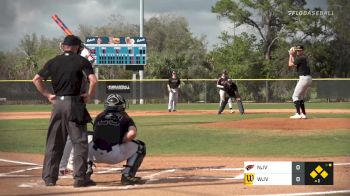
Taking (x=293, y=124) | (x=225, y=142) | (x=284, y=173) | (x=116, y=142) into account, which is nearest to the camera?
(x=284, y=173)

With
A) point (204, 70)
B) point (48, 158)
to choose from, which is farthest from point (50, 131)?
point (204, 70)

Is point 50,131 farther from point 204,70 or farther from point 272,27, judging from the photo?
point 204,70

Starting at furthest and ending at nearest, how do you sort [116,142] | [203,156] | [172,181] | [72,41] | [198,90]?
[198,90] → [203,156] → [172,181] → [116,142] → [72,41]

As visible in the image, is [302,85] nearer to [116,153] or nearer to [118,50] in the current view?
[116,153]

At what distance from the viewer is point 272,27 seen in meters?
27.8

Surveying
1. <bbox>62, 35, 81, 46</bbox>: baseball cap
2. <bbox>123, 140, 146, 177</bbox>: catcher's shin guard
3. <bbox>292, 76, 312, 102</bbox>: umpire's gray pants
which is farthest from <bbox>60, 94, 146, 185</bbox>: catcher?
<bbox>292, 76, 312, 102</bbox>: umpire's gray pants

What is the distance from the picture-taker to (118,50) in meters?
30.4

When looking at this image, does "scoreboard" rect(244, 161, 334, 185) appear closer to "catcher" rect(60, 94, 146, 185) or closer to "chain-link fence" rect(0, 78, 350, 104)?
"catcher" rect(60, 94, 146, 185)

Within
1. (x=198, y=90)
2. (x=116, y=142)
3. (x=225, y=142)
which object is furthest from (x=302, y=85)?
(x=198, y=90)

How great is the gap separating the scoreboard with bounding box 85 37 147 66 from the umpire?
23991 millimetres

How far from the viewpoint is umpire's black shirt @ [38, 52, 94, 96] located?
594 cm

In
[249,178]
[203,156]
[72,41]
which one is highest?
[72,41]

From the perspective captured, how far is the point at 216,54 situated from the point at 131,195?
32.3 meters

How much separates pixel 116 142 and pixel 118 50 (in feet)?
80.4
